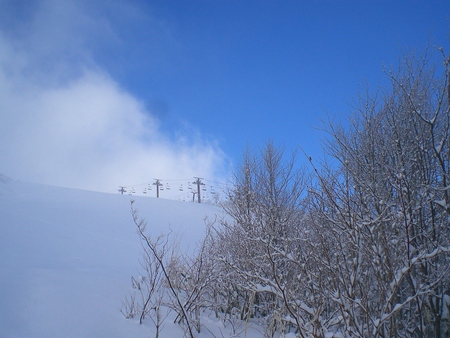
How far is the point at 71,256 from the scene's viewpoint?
13.0 m

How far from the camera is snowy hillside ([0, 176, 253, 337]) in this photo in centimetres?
546

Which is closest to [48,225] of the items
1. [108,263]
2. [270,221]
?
[108,263]

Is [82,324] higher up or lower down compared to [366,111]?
lower down

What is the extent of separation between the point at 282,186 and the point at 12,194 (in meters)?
25.8

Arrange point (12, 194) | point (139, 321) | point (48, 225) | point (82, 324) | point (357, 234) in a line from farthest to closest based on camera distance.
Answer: point (12, 194), point (48, 225), point (139, 321), point (82, 324), point (357, 234)

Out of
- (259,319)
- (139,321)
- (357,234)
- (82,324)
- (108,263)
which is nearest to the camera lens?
(357,234)

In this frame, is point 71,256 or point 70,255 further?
point 70,255

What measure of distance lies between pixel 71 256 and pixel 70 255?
0.20 m

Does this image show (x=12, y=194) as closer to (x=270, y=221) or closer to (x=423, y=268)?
(x=270, y=221)

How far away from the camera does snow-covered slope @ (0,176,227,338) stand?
546 centimetres

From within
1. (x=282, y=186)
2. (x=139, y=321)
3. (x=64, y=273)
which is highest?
(x=282, y=186)

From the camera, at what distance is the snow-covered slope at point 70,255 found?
5.46 m

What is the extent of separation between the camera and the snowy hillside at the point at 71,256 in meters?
5.46

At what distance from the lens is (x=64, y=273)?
8.19m
